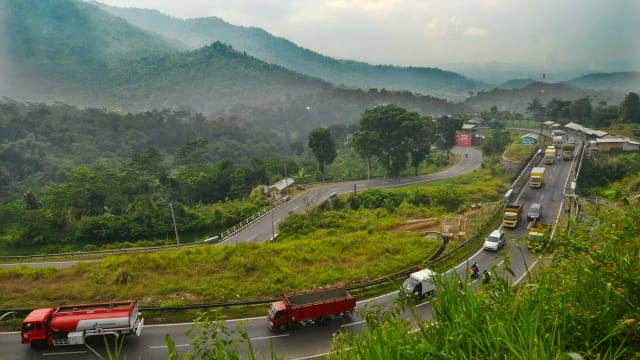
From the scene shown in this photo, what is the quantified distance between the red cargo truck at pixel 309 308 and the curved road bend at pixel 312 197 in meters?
18.8

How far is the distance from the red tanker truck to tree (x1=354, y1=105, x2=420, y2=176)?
45.5 meters

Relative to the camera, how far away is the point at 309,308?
59.0ft

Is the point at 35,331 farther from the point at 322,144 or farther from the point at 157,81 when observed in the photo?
the point at 157,81

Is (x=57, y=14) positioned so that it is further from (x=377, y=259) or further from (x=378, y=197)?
(x=377, y=259)

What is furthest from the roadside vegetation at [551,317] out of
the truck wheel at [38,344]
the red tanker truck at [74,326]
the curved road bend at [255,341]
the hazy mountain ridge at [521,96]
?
the hazy mountain ridge at [521,96]

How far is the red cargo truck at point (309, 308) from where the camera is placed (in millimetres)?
17938

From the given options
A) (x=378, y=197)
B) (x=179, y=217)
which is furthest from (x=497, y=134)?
(x=179, y=217)

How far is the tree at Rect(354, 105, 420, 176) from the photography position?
5819 cm

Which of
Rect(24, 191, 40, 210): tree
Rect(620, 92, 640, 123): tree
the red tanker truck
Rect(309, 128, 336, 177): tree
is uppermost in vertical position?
Rect(620, 92, 640, 123): tree

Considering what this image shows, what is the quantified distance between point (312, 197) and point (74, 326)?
3385 centimetres

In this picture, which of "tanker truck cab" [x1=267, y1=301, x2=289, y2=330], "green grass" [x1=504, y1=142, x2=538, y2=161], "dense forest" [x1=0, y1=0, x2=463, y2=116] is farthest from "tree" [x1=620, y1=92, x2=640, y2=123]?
"tanker truck cab" [x1=267, y1=301, x2=289, y2=330]

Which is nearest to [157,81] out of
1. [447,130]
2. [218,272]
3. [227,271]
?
[447,130]

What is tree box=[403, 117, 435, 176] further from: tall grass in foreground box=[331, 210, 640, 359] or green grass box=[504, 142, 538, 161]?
tall grass in foreground box=[331, 210, 640, 359]

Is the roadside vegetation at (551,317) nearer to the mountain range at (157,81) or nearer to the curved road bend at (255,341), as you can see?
the curved road bend at (255,341)
